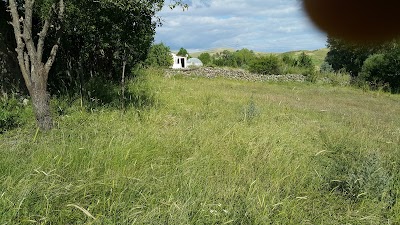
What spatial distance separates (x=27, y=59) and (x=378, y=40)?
19.1ft

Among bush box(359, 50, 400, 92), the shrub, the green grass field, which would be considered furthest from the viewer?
bush box(359, 50, 400, 92)

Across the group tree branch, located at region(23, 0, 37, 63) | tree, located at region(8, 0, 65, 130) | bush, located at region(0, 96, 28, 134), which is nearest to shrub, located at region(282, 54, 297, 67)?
tree, located at region(8, 0, 65, 130)

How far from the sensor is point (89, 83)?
915 cm

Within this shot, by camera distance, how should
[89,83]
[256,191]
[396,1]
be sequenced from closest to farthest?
[396,1] < [256,191] < [89,83]

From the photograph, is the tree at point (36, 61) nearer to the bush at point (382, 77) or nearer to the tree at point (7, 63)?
the tree at point (7, 63)

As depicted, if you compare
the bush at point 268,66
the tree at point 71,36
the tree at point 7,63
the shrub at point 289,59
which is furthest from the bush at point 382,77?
the tree at point 7,63

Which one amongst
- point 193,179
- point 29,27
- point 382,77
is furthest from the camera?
point 382,77

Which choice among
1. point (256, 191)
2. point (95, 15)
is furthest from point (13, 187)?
point (95, 15)

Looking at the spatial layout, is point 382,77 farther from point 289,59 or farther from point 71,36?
point 71,36

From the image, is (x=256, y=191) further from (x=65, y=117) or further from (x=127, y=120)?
(x=65, y=117)

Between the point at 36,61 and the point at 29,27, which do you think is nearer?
the point at 29,27

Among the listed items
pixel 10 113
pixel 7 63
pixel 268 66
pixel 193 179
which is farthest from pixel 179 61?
pixel 193 179

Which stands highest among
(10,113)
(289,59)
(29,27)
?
(29,27)

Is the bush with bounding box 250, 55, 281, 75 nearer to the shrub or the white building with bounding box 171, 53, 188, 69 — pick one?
the shrub
